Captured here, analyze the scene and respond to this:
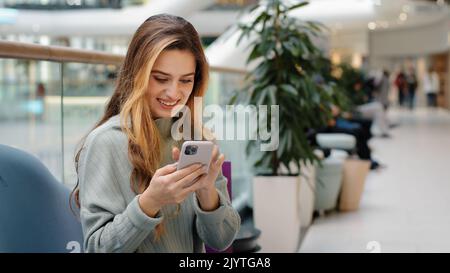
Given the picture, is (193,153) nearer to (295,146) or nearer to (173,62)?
(173,62)

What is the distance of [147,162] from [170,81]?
0.56 ft

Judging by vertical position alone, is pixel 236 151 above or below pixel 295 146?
below

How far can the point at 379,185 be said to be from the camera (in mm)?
7734

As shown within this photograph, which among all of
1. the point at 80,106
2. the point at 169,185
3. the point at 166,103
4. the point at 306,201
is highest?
the point at 166,103

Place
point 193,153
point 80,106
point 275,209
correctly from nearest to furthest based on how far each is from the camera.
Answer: point 193,153 → point 80,106 → point 275,209

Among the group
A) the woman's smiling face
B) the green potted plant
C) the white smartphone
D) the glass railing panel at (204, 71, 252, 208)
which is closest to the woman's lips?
the woman's smiling face

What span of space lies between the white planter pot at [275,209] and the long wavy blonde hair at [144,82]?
10.4ft

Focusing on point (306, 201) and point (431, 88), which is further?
point (431, 88)

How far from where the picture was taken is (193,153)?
1210 millimetres

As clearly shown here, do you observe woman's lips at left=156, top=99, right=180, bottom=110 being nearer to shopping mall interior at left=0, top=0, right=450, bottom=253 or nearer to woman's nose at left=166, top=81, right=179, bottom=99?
woman's nose at left=166, top=81, right=179, bottom=99

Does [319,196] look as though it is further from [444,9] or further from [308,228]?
[444,9]

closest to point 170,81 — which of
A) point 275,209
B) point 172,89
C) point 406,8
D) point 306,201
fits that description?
point 172,89

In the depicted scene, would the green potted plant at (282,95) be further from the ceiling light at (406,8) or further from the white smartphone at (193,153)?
the ceiling light at (406,8)

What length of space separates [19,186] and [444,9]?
21.2 m
